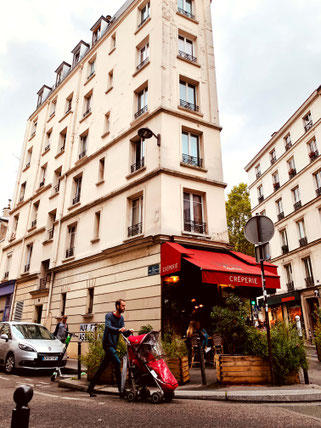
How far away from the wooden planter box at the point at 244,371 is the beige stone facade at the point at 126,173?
4549 mm

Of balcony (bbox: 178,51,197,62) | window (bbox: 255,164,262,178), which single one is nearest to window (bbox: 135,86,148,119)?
balcony (bbox: 178,51,197,62)

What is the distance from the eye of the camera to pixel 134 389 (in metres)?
5.45

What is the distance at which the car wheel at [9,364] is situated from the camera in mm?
9383

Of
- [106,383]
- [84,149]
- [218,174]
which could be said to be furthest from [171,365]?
[84,149]

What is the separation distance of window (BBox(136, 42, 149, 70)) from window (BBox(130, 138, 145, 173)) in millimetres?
4394

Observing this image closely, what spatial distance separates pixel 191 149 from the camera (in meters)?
14.5

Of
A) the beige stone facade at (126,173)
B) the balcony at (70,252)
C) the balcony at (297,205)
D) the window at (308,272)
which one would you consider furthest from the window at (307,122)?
the balcony at (70,252)

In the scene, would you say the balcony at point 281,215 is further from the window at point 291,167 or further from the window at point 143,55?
the window at point 143,55

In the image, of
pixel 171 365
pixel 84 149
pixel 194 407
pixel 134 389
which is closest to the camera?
pixel 194 407

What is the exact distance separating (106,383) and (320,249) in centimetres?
2199

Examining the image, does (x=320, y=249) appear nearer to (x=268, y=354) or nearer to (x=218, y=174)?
(x=218, y=174)

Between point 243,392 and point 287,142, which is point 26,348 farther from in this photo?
point 287,142

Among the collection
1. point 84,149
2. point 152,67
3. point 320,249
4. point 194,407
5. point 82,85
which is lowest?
point 194,407

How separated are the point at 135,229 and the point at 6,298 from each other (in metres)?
14.7
